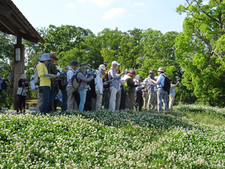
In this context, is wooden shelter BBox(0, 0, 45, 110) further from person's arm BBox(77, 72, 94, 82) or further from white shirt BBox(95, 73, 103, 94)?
white shirt BBox(95, 73, 103, 94)

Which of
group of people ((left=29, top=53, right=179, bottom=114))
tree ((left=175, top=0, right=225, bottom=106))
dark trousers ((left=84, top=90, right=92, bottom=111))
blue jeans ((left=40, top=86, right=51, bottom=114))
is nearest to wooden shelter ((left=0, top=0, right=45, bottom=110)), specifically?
group of people ((left=29, top=53, right=179, bottom=114))

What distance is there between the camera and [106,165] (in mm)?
5148

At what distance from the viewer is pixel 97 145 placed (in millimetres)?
6199

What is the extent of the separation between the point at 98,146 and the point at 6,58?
38.3 m

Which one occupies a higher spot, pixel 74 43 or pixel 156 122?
pixel 74 43

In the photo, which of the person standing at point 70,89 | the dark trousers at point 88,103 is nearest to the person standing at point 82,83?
the person standing at point 70,89

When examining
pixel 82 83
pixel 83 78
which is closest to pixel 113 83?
pixel 82 83

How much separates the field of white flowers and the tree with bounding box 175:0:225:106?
17.4m

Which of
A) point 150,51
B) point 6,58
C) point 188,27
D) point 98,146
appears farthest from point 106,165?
point 6,58

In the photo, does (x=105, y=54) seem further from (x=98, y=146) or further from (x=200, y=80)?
(x=98, y=146)

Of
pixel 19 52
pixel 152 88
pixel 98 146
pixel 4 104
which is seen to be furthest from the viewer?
pixel 4 104

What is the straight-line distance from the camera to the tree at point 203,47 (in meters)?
23.9

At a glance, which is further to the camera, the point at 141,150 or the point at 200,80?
the point at 200,80

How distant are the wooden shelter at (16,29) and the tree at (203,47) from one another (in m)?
16.3
